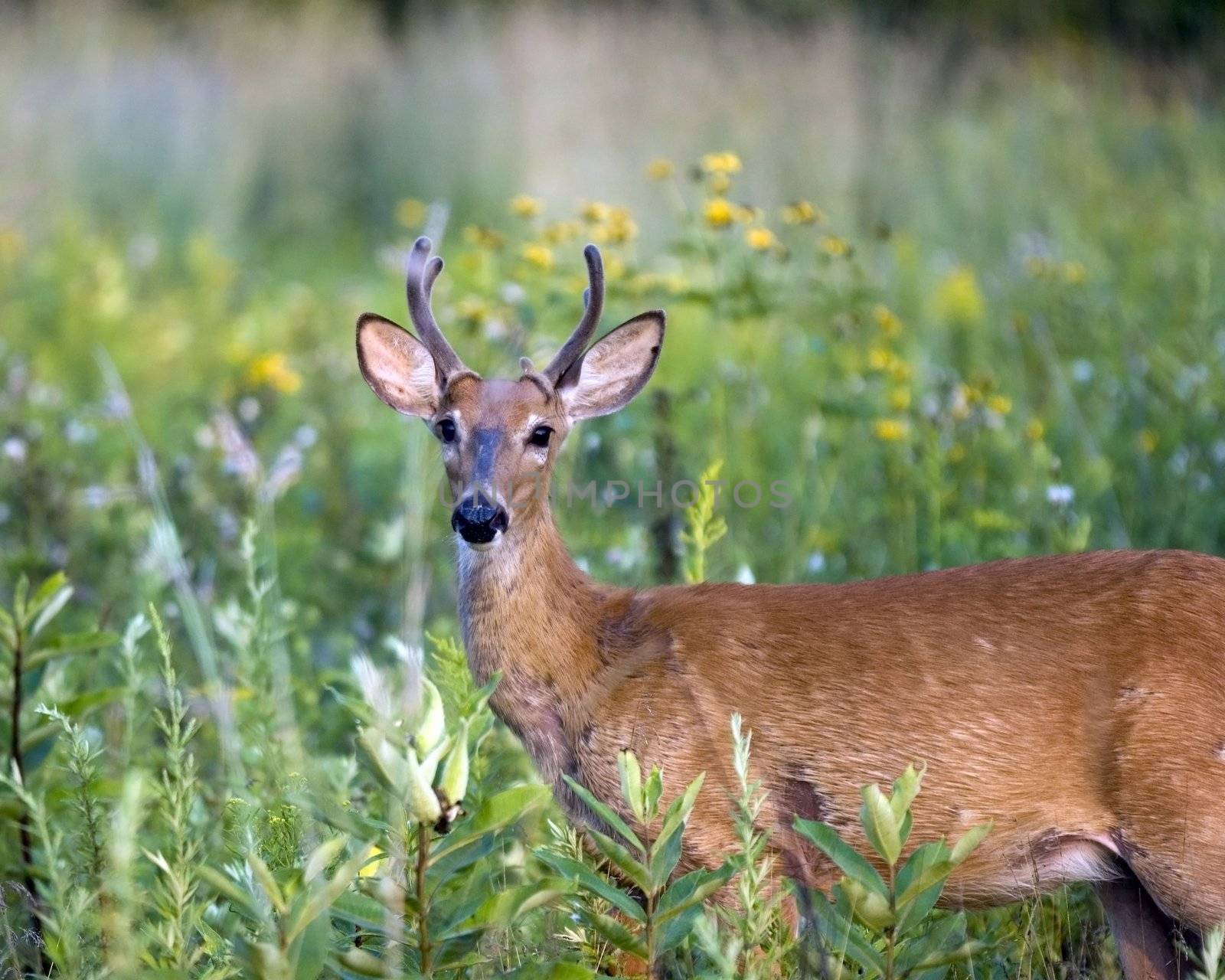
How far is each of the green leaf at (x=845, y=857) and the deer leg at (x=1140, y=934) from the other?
105 cm

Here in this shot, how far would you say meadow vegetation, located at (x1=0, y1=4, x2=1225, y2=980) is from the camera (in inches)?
98.8

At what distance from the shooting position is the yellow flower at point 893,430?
5.07 metres

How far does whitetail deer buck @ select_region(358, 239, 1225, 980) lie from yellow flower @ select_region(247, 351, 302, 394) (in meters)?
2.19

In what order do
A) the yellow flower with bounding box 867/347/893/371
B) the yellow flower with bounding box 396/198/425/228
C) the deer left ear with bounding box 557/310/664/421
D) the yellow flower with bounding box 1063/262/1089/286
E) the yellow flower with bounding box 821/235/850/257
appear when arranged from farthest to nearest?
the yellow flower with bounding box 396/198/425/228
the yellow flower with bounding box 1063/262/1089/286
the yellow flower with bounding box 821/235/850/257
the yellow flower with bounding box 867/347/893/371
the deer left ear with bounding box 557/310/664/421

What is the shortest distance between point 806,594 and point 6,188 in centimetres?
712

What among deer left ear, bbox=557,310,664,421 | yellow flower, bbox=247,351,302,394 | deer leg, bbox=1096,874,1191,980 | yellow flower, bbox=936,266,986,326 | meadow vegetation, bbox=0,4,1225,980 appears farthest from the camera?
yellow flower, bbox=936,266,986,326

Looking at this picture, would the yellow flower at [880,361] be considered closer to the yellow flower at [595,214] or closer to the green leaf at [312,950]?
the yellow flower at [595,214]

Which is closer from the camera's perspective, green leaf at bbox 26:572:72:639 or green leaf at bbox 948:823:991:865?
green leaf at bbox 948:823:991:865

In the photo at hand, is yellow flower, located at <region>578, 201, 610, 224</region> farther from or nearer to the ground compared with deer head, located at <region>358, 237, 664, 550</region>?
farther from the ground

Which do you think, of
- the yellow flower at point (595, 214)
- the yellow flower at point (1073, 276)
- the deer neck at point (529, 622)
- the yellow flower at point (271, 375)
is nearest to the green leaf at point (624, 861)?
the deer neck at point (529, 622)

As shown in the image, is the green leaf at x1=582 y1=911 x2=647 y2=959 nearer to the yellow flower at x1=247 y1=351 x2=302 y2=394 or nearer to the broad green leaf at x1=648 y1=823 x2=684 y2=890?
the broad green leaf at x1=648 y1=823 x2=684 y2=890

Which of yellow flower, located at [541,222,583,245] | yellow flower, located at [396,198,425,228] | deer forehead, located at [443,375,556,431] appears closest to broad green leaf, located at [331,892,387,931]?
deer forehead, located at [443,375,556,431]

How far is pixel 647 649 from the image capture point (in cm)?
344

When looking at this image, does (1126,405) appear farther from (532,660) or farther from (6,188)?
(6,188)
